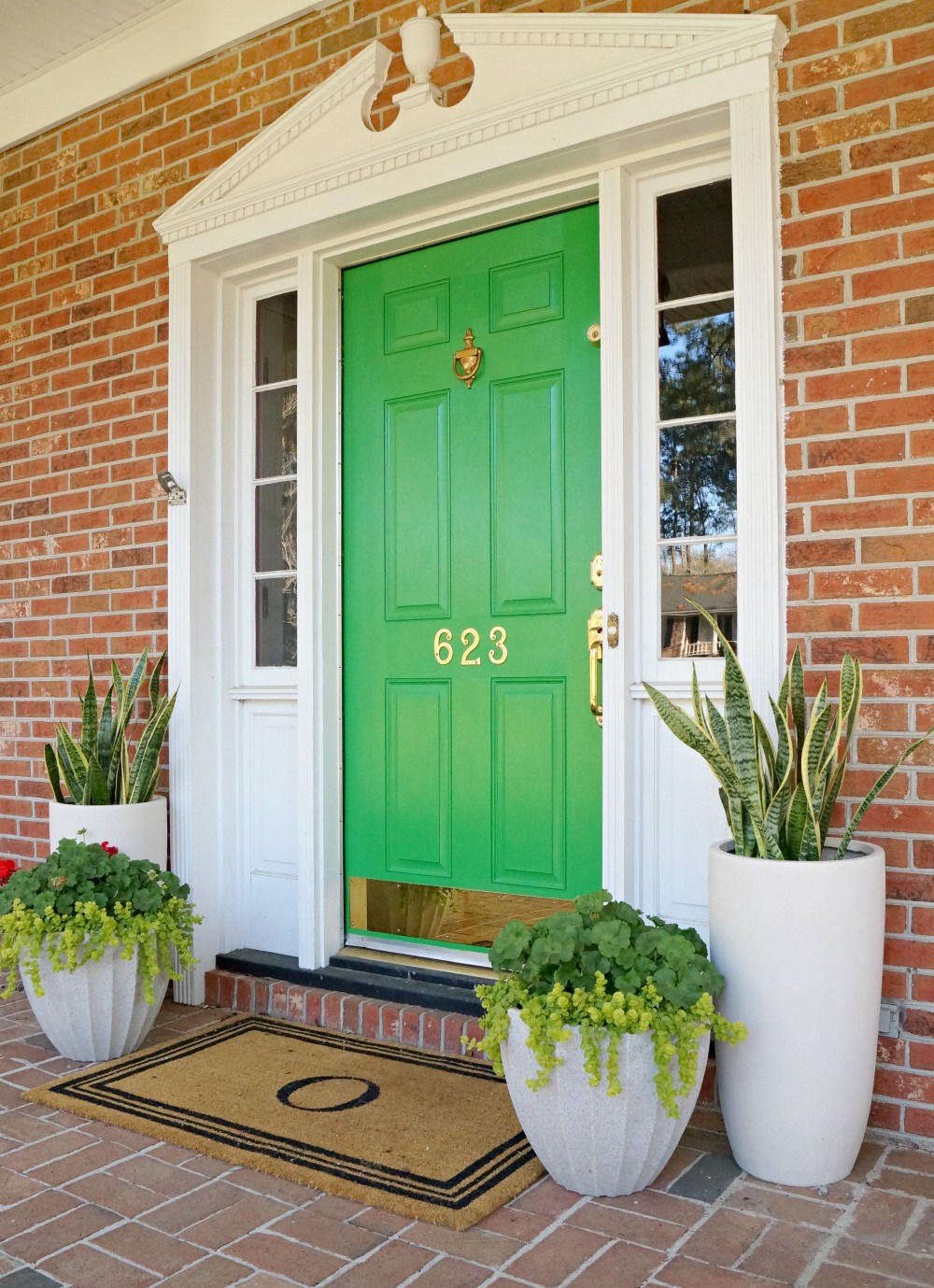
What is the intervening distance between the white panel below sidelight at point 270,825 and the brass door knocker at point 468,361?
48.5 inches

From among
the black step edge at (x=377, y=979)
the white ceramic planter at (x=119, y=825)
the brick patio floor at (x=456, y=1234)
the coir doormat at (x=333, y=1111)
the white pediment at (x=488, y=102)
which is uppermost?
the white pediment at (x=488, y=102)

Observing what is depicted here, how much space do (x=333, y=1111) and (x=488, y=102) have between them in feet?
8.92

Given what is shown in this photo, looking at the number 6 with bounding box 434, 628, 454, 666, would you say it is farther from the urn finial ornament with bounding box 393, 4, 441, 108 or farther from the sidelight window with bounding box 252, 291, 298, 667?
the urn finial ornament with bounding box 393, 4, 441, 108

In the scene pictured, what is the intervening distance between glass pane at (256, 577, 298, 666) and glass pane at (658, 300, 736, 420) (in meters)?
1.48

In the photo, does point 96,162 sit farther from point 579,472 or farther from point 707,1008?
point 707,1008

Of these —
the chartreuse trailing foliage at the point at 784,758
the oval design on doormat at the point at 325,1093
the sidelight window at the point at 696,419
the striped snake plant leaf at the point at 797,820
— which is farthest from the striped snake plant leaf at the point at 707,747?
the oval design on doormat at the point at 325,1093

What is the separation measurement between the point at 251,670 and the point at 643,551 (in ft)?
5.12

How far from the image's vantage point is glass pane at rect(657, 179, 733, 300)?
2891 millimetres

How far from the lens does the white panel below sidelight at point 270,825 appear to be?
3.66 metres

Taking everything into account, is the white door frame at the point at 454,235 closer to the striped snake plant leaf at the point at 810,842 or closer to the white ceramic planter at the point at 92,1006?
the striped snake plant leaf at the point at 810,842

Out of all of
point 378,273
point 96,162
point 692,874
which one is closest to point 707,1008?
point 692,874

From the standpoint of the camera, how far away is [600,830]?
9.93 feet

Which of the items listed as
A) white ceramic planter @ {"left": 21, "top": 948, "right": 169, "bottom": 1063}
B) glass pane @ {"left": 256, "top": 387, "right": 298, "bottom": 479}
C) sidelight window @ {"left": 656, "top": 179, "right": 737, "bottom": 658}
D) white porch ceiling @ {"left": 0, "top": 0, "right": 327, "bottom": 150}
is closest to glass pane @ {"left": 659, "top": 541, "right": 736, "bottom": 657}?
sidelight window @ {"left": 656, "top": 179, "right": 737, "bottom": 658}

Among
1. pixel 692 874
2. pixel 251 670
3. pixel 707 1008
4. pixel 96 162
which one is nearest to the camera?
pixel 707 1008
